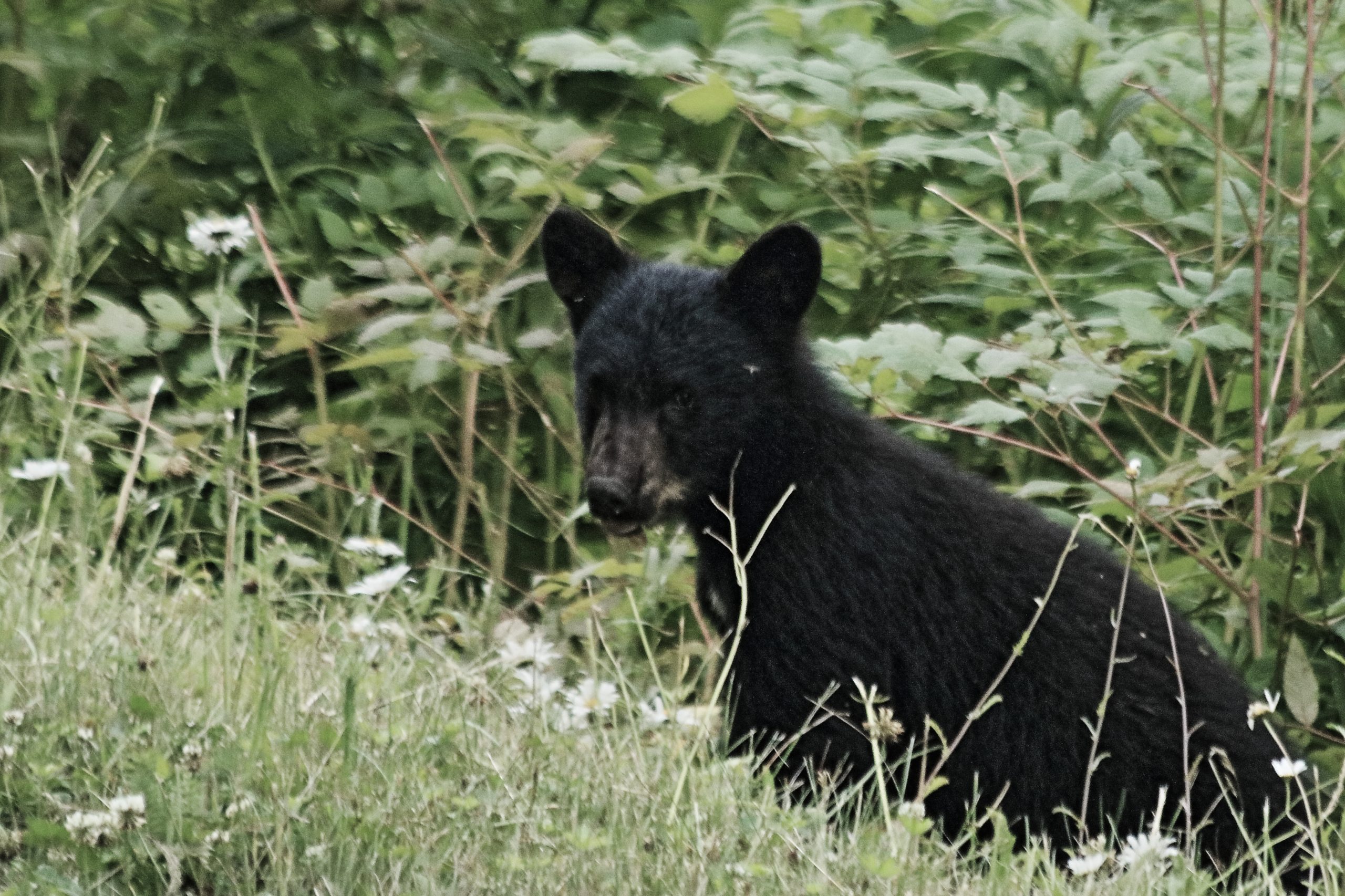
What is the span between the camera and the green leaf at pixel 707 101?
14.4ft

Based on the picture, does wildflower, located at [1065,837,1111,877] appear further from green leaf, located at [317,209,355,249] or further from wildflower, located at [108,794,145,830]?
green leaf, located at [317,209,355,249]

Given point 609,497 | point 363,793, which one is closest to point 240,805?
point 363,793

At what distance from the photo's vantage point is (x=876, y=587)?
3.96 metres

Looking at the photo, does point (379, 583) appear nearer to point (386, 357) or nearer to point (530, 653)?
point (530, 653)

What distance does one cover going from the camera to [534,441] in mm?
5648

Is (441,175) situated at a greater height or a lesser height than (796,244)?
lesser

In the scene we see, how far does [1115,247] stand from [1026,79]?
0.69m

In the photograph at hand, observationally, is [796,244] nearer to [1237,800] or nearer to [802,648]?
[802,648]

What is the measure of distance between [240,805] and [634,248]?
2956 millimetres

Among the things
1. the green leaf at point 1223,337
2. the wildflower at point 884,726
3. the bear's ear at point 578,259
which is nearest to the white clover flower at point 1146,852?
the wildflower at point 884,726

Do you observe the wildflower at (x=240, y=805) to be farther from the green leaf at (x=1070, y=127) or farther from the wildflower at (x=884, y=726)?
the green leaf at (x=1070, y=127)

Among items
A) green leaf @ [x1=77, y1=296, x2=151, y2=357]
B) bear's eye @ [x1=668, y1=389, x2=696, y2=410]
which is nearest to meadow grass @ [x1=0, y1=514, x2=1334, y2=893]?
bear's eye @ [x1=668, y1=389, x2=696, y2=410]

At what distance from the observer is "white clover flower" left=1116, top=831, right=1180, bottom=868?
2.90 m

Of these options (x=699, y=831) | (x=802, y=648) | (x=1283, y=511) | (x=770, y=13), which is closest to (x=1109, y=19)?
(x=770, y=13)
